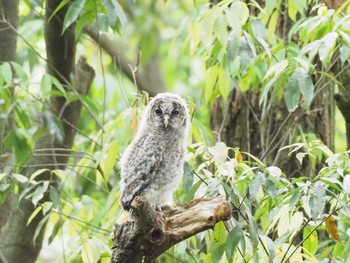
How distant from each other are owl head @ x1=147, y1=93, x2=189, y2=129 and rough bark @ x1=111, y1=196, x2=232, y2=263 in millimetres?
835

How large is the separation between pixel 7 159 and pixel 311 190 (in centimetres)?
261

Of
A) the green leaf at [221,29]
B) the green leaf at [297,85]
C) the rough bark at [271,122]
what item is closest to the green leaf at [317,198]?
the green leaf at [297,85]

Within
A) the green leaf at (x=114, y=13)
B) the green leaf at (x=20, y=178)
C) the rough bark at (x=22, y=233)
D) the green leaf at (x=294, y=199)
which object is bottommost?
the rough bark at (x=22, y=233)

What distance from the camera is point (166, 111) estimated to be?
4703 mm

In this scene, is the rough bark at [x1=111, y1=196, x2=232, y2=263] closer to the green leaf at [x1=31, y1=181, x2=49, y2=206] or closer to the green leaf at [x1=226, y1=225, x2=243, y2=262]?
the green leaf at [x1=226, y1=225, x2=243, y2=262]

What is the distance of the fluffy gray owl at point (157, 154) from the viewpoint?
4438 mm

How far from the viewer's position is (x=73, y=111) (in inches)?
245

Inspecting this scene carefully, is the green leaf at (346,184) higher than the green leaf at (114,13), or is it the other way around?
the green leaf at (114,13)

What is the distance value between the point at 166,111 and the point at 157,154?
0.30 metres

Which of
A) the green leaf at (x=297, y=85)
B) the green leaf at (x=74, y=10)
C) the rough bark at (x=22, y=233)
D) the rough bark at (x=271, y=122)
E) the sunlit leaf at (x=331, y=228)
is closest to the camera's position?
the sunlit leaf at (x=331, y=228)

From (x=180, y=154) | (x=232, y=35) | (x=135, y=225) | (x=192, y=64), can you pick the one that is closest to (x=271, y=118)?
(x=232, y=35)

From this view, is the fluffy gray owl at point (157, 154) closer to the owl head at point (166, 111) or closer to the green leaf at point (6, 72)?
the owl head at point (166, 111)

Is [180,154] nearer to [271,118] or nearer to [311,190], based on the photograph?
[311,190]

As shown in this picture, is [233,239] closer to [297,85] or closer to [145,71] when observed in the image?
[297,85]
